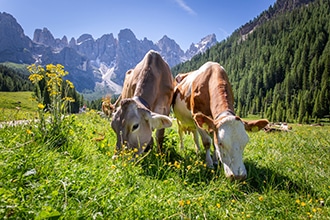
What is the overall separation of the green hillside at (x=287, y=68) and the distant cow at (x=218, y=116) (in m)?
81.3

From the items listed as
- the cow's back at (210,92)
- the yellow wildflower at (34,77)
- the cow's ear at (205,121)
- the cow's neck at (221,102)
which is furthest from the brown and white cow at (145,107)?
the yellow wildflower at (34,77)

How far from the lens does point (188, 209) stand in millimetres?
2885

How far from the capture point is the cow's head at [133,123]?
187 inches

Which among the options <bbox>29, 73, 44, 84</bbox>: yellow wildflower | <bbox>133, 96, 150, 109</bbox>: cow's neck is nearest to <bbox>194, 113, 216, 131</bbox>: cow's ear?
<bbox>133, 96, 150, 109</bbox>: cow's neck

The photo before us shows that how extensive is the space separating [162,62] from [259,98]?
124 meters

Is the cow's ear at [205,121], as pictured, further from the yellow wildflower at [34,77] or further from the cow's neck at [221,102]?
the yellow wildflower at [34,77]

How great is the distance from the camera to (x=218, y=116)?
15.4 ft

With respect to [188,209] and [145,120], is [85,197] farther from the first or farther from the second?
[145,120]

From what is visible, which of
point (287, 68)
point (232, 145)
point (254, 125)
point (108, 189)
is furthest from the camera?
point (287, 68)

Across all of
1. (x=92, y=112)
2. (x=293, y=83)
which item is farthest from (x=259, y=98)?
(x=92, y=112)

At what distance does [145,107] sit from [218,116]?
5.18ft

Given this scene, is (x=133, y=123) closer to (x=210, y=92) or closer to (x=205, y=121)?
(x=205, y=121)

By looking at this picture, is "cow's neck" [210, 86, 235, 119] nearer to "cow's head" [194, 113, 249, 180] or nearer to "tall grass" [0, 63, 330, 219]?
"cow's head" [194, 113, 249, 180]

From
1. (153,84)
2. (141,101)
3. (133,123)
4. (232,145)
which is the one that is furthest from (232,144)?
(153,84)
